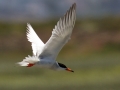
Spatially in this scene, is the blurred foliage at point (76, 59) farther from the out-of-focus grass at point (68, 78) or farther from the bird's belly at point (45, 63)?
→ the bird's belly at point (45, 63)

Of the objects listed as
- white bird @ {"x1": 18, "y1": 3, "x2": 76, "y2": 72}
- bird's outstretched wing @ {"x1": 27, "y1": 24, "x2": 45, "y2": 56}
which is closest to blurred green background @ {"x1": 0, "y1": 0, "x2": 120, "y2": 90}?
bird's outstretched wing @ {"x1": 27, "y1": 24, "x2": 45, "y2": 56}

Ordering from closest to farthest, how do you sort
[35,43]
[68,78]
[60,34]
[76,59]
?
1. [60,34]
2. [35,43]
3. [68,78]
4. [76,59]

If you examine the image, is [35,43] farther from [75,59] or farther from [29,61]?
[75,59]

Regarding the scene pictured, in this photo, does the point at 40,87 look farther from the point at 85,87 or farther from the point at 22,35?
the point at 22,35

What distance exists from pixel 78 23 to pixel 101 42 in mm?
5288

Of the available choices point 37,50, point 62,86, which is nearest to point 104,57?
point 62,86

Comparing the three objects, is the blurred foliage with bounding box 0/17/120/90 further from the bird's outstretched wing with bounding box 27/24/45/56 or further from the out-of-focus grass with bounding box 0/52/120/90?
the bird's outstretched wing with bounding box 27/24/45/56

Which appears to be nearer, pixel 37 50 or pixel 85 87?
pixel 37 50

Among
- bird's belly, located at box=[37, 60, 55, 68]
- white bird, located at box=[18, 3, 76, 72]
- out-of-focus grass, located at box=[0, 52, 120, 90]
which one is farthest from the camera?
out-of-focus grass, located at box=[0, 52, 120, 90]

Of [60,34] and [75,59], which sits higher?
[75,59]

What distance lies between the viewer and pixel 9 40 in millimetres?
29406

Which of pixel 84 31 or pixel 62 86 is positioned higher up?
pixel 84 31

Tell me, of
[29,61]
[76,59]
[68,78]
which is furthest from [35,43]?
[76,59]

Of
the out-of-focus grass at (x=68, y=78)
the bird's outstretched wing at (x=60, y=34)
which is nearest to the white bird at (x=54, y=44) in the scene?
the bird's outstretched wing at (x=60, y=34)
